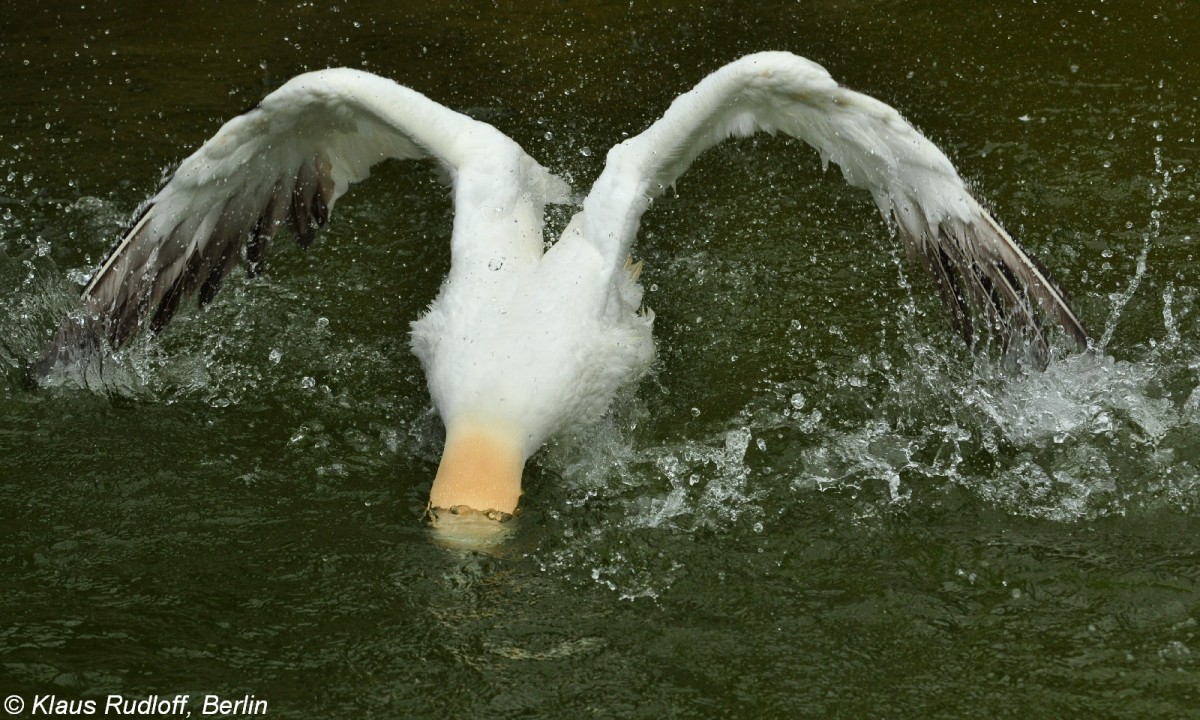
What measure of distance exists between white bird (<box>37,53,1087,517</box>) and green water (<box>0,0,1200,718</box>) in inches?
8.9

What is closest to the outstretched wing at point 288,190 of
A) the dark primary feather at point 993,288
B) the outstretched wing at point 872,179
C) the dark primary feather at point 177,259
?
the dark primary feather at point 177,259

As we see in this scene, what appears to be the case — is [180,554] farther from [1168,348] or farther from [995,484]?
[1168,348]

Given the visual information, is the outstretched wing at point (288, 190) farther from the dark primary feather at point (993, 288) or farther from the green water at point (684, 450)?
the dark primary feather at point (993, 288)

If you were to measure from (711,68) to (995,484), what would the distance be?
11.1 ft

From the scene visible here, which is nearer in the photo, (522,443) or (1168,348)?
(522,443)

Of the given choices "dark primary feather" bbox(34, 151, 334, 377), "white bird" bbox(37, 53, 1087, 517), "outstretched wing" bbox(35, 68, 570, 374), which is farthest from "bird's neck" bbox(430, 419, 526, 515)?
"dark primary feather" bbox(34, 151, 334, 377)

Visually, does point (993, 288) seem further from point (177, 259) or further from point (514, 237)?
point (177, 259)

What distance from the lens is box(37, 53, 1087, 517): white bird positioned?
432 centimetres

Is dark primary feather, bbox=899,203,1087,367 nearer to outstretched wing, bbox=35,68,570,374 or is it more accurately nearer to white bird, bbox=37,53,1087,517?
white bird, bbox=37,53,1087,517

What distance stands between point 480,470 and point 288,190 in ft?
5.37

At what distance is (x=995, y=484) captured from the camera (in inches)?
173

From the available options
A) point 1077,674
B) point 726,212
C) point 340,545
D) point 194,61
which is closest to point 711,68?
point 726,212

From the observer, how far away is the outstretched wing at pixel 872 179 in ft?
14.0

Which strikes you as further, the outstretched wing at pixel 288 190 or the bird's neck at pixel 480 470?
the outstretched wing at pixel 288 190
